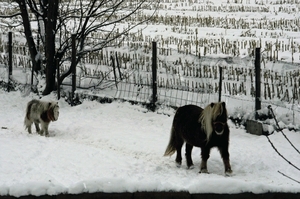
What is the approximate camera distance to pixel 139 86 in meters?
14.1

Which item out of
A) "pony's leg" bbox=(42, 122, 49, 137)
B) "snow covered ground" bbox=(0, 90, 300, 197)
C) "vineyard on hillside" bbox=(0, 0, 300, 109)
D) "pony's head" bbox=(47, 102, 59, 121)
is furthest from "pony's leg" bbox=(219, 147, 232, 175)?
"pony's leg" bbox=(42, 122, 49, 137)

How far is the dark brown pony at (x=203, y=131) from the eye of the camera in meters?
7.78

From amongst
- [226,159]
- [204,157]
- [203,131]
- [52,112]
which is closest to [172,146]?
[204,157]

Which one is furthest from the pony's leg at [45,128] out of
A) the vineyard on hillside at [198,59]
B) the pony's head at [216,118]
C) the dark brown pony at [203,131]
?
the pony's head at [216,118]

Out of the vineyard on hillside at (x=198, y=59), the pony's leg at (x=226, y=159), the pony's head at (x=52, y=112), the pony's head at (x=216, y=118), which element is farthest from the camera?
the vineyard on hillside at (x=198, y=59)

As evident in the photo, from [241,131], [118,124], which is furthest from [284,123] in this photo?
[118,124]

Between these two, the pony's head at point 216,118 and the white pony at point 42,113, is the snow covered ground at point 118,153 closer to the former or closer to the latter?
the white pony at point 42,113

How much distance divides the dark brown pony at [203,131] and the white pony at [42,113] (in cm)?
343

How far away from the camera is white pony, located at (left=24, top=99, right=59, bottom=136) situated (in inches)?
436

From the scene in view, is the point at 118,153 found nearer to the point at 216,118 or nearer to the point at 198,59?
the point at 216,118

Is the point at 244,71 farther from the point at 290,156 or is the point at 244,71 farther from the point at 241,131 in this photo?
the point at 290,156

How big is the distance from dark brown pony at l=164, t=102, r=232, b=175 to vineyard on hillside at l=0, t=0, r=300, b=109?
12.2 feet

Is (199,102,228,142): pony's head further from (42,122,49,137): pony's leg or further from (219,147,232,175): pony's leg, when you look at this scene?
(42,122,49,137): pony's leg

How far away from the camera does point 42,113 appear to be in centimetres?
1109
